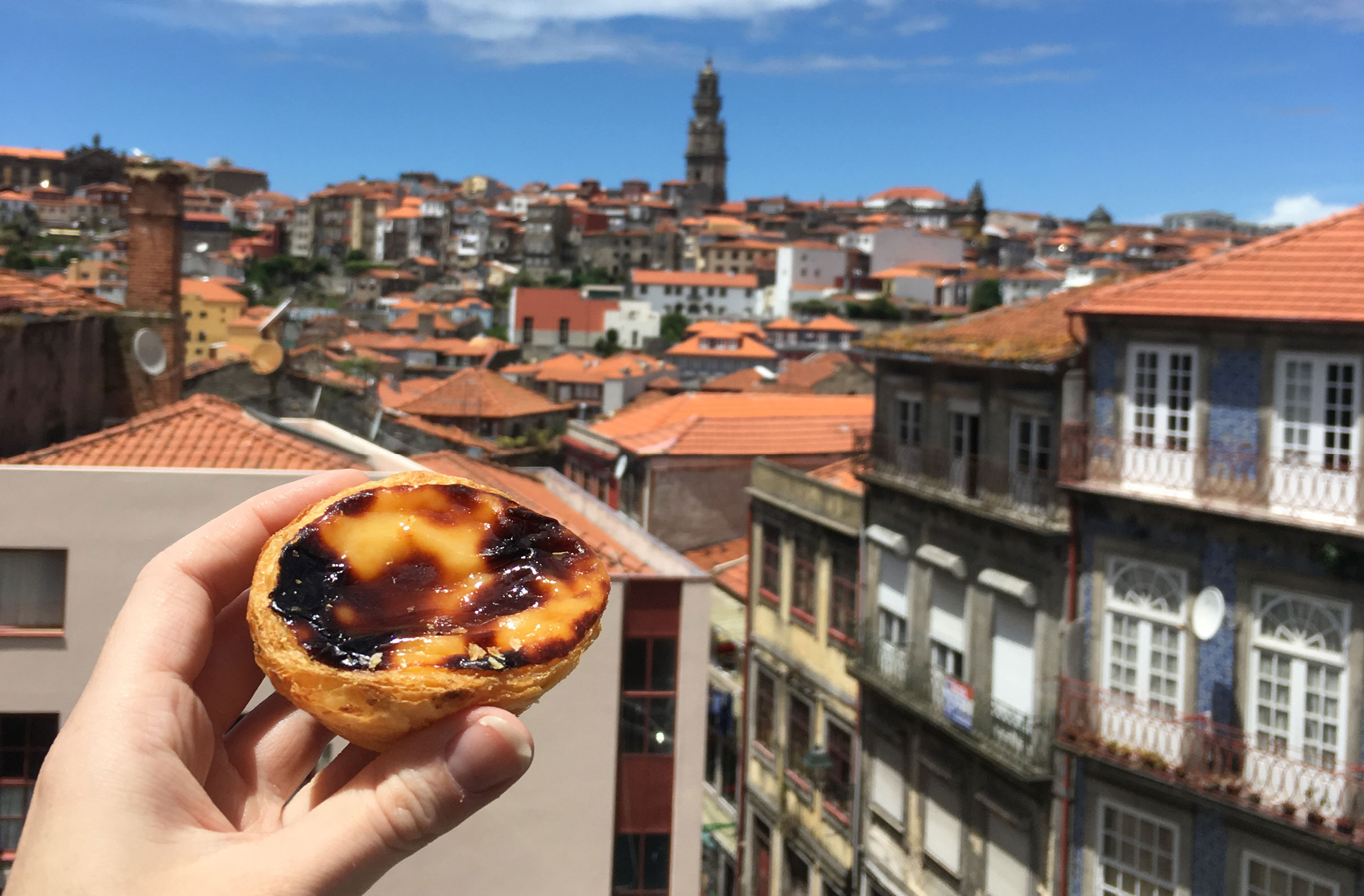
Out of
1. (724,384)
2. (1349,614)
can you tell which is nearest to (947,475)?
(1349,614)

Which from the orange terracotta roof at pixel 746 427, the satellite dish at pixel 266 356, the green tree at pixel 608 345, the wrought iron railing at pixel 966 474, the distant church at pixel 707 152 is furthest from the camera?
the distant church at pixel 707 152

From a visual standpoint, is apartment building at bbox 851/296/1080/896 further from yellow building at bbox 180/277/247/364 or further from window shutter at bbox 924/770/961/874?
yellow building at bbox 180/277/247/364

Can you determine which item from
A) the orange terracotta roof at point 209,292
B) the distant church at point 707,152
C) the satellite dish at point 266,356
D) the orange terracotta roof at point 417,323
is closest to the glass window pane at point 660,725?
the satellite dish at point 266,356

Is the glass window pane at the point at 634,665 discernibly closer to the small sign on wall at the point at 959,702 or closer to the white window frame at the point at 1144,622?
the white window frame at the point at 1144,622

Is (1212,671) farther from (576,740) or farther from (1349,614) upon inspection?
(576,740)

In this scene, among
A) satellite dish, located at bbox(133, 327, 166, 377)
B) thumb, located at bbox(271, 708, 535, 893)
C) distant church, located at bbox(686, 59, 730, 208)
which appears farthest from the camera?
distant church, located at bbox(686, 59, 730, 208)

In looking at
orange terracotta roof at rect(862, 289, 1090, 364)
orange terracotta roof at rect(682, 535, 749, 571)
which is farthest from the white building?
orange terracotta roof at rect(862, 289, 1090, 364)

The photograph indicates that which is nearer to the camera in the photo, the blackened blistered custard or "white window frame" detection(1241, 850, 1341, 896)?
the blackened blistered custard

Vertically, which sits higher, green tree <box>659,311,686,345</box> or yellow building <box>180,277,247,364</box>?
green tree <box>659,311,686,345</box>
